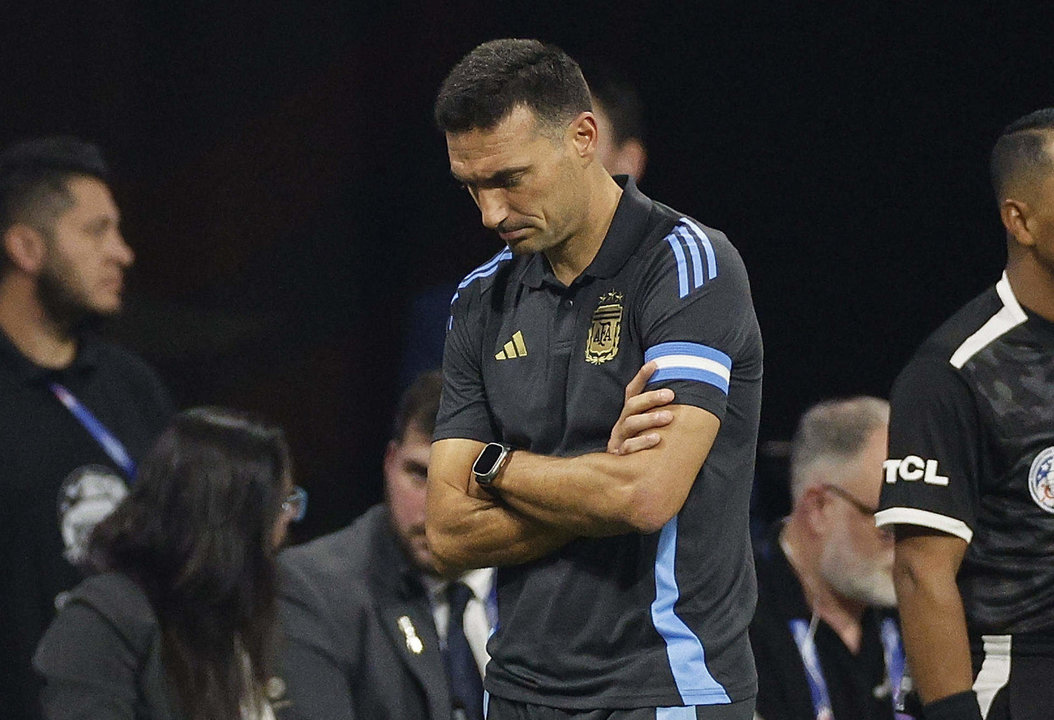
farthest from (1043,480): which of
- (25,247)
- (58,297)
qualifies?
(25,247)

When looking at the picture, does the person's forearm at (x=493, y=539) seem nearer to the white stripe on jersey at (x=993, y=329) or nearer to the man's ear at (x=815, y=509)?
the white stripe on jersey at (x=993, y=329)

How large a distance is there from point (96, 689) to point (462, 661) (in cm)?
96

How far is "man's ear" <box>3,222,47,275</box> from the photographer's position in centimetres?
438

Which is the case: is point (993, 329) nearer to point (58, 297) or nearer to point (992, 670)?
point (992, 670)

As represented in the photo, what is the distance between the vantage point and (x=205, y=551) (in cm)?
305

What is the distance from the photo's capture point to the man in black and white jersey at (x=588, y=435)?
2.32 m

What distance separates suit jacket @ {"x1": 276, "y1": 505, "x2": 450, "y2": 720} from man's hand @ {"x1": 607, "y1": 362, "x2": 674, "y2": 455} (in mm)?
1131

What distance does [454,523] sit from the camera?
2.50 metres

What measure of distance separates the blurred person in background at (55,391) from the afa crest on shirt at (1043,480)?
2.28m

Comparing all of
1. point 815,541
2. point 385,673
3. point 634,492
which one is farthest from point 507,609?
point 815,541

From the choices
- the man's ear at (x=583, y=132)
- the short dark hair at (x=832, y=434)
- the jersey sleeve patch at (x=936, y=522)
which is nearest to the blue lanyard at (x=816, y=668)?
the short dark hair at (x=832, y=434)

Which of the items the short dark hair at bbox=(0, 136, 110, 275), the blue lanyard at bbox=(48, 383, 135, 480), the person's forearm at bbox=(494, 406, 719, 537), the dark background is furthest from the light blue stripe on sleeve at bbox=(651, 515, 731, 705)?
the dark background

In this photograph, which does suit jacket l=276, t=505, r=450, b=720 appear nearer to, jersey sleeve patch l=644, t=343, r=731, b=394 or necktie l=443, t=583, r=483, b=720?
necktie l=443, t=583, r=483, b=720

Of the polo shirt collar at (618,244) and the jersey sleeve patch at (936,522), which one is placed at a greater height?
the polo shirt collar at (618,244)
